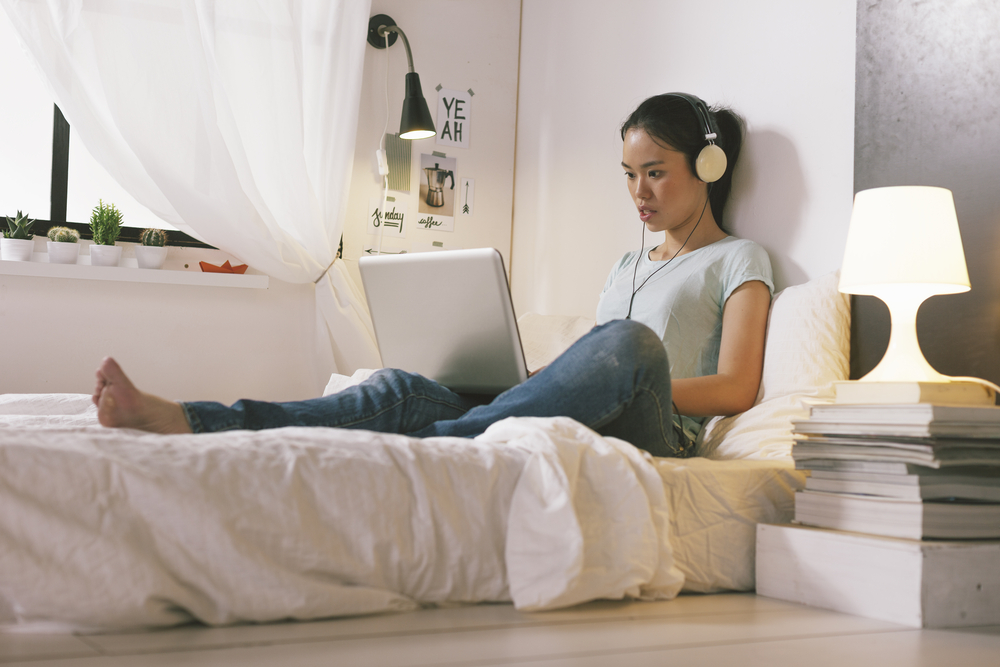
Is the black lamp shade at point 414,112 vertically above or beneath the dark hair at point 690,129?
above

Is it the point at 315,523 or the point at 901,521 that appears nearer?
the point at 315,523

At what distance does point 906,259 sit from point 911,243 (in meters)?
0.03

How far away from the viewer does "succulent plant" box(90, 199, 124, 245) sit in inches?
99.9

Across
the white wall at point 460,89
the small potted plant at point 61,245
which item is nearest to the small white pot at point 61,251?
the small potted plant at point 61,245

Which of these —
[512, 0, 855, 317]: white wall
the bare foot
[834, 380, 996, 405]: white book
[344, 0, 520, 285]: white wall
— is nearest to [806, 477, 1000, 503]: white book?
[834, 380, 996, 405]: white book

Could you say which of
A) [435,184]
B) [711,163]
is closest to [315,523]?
[711,163]

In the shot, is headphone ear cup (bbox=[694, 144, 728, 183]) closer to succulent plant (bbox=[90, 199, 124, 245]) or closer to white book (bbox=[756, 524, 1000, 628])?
white book (bbox=[756, 524, 1000, 628])

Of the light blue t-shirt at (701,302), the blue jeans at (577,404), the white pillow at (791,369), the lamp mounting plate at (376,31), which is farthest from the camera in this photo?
the lamp mounting plate at (376,31)

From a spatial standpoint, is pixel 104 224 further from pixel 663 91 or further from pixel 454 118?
pixel 663 91

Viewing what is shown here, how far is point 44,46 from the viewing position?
7.82 feet

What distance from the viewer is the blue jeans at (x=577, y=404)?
127 centimetres

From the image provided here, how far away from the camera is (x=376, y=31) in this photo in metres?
2.93

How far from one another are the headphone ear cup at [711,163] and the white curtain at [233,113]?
131 cm

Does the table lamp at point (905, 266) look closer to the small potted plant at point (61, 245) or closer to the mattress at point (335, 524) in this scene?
the mattress at point (335, 524)
